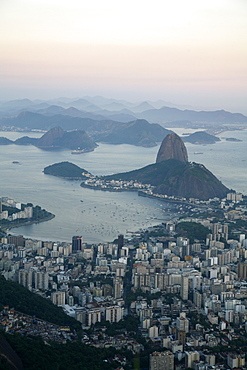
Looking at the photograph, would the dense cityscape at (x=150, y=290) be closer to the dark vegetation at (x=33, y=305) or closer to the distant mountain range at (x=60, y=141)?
the dark vegetation at (x=33, y=305)

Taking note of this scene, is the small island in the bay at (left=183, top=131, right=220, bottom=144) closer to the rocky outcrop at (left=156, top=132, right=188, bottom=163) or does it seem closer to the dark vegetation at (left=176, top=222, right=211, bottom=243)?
the rocky outcrop at (left=156, top=132, right=188, bottom=163)

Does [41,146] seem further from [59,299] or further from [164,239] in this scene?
[59,299]

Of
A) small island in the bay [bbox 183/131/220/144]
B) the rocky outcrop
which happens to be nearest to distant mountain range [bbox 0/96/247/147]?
small island in the bay [bbox 183/131/220/144]

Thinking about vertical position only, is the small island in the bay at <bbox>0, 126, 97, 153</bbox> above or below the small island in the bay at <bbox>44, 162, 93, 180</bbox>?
above

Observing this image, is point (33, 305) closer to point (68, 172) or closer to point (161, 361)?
point (161, 361)

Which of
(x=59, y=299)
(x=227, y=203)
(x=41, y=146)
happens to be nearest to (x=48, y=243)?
(x=59, y=299)

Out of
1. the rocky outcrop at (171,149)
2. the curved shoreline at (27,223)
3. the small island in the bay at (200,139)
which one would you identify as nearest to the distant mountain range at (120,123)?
the small island in the bay at (200,139)
